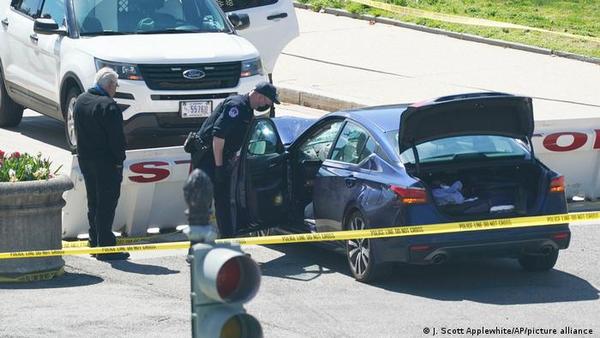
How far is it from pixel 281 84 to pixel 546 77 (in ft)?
12.7

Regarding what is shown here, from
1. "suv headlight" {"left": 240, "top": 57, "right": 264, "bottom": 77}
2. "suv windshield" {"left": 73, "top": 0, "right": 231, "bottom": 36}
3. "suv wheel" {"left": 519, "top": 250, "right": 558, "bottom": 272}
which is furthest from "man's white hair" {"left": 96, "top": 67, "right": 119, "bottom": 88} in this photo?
"suv wheel" {"left": 519, "top": 250, "right": 558, "bottom": 272}

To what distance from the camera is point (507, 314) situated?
9.37m

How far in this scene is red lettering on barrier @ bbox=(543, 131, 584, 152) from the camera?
13305mm

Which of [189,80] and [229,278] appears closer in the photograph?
[229,278]

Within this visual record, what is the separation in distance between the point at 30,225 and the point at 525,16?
14425 mm

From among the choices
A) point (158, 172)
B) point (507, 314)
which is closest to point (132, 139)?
point (158, 172)

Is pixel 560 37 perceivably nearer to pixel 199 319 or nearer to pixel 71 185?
pixel 71 185

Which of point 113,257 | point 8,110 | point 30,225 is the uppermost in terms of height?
point 30,225

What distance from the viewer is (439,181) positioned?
10273 mm

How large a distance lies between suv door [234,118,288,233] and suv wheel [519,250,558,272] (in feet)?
6.74

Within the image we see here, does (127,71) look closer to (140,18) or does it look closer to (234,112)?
(140,18)

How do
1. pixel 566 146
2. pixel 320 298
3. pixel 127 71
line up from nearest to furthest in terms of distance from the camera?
pixel 320 298, pixel 566 146, pixel 127 71

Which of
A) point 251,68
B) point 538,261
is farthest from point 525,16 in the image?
point 538,261

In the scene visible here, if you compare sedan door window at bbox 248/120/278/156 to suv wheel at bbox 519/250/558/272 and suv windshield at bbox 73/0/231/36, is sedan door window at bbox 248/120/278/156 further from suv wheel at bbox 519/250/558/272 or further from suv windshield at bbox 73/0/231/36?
suv windshield at bbox 73/0/231/36
